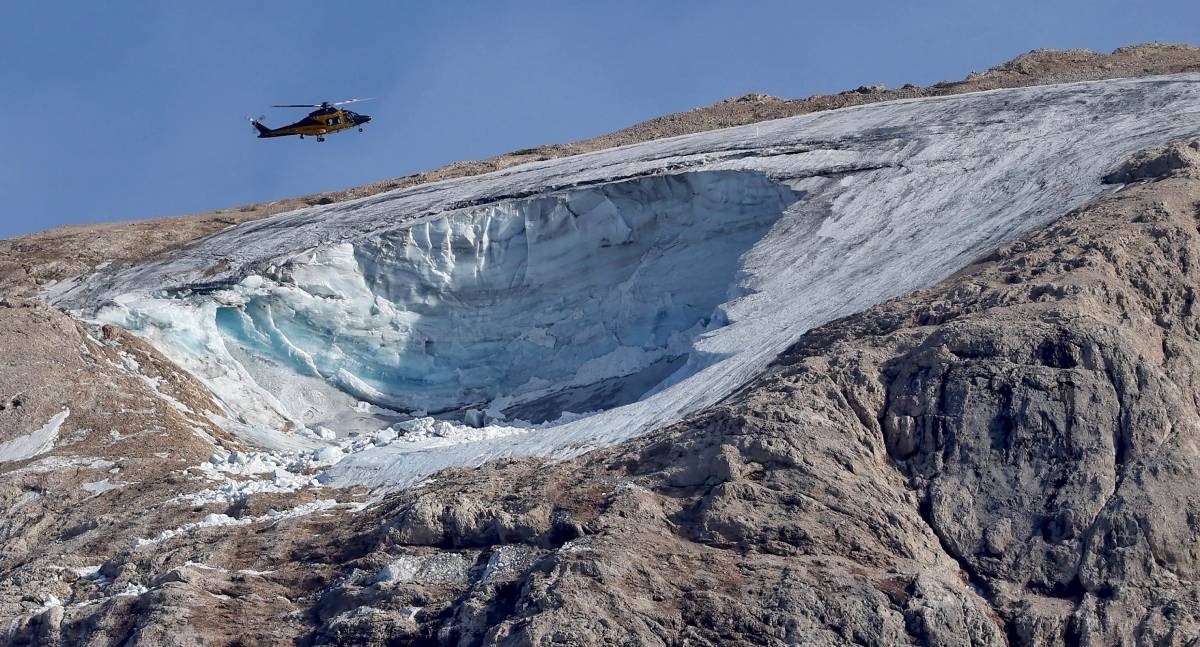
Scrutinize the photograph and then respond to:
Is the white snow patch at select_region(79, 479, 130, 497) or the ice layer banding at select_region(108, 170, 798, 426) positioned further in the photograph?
the ice layer banding at select_region(108, 170, 798, 426)

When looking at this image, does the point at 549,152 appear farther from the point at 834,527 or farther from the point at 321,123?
the point at 834,527

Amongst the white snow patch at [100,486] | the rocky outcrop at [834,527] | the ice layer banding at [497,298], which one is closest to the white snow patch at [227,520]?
the rocky outcrop at [834,527]

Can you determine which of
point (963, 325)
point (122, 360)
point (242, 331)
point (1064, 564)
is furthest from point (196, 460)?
point (1064, 564)

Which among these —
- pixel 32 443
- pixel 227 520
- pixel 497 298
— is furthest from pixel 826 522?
pixel 497 298

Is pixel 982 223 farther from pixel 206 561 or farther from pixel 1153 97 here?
pixel 206 561

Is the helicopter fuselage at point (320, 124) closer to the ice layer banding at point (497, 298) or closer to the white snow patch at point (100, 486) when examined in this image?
the ice layer banding at point (497, 298)

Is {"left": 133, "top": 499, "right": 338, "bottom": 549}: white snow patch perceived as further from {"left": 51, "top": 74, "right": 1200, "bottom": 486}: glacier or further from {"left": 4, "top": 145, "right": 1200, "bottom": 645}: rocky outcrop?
{"left": 51, "top": 74, "right": 1200, "bottom": 486}: glacier

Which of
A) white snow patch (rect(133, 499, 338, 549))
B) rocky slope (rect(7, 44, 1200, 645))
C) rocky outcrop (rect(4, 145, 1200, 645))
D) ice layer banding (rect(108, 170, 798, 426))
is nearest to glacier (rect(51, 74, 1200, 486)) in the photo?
ice layer banding (rect(108, 170, 798, 426))
